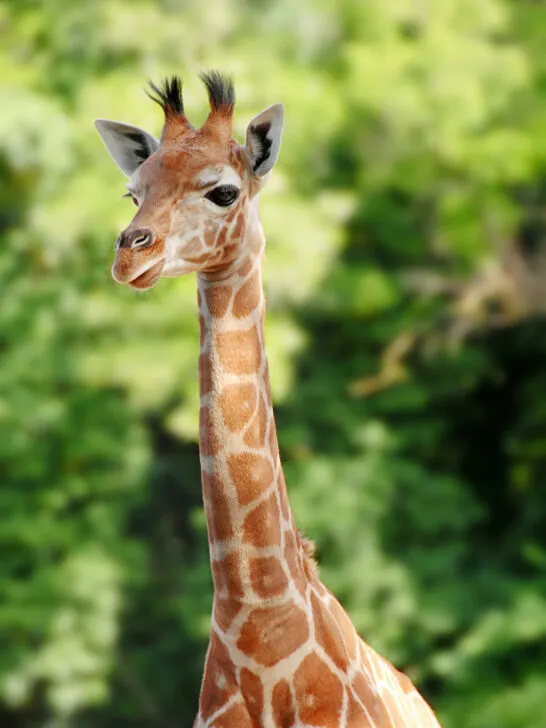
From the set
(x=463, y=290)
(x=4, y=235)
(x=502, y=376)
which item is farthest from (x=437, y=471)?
(x=4, y=235)

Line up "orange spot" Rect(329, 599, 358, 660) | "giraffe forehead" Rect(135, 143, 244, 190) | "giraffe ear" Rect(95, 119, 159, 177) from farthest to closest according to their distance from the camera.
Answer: "giraffe ear" Rect(95, 119, 159, 177)
"orange spot" Rect(329, 599, 358, 660)
"giraffe forehead" Rect(135, 143, 244, 190)

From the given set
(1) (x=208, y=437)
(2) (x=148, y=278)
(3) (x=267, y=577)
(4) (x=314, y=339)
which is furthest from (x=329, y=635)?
(4) (x=314, y=339)

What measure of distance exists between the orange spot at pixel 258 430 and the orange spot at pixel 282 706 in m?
0.51

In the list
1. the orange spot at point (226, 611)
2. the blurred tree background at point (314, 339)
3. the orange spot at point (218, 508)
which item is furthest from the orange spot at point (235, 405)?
the blurred tree background at point (314, 339)

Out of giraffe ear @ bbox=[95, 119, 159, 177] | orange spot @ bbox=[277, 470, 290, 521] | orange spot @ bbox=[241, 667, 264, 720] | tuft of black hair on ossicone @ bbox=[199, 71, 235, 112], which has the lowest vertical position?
orange spot @ bbox=[241, 667, 264, 720]

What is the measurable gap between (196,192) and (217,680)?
3.46 feet

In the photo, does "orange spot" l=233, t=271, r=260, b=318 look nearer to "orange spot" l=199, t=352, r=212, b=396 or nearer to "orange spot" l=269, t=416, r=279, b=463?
"orange spot" l=199, t=352, r=212, b=396

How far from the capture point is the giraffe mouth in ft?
7.66

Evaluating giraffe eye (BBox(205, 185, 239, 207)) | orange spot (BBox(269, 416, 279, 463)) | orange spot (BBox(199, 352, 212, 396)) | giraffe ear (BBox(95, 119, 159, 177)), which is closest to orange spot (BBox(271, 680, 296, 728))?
orange spot (BBox(269, 416, 279, 463))

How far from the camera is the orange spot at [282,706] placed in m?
2.59

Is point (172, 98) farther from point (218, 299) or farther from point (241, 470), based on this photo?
point (241, 470)

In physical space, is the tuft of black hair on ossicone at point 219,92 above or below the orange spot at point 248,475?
above

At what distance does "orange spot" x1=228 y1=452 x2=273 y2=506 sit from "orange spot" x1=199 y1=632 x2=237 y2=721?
32 cm

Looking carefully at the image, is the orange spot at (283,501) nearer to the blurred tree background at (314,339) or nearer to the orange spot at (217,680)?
the orange spot at (217,680)
